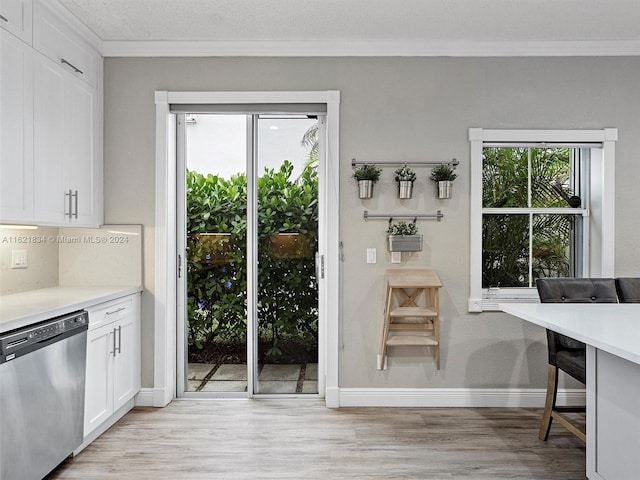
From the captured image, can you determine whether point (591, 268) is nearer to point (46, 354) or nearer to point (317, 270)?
point (317, 270)

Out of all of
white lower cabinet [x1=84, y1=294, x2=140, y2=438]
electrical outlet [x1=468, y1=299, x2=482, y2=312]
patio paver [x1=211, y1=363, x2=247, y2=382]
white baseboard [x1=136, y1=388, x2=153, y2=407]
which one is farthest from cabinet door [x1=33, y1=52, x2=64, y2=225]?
electrical outlet [x1=468, y1=299, x2=482, y2=312]

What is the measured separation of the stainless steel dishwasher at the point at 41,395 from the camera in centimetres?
203

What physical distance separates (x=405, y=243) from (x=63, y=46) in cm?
251

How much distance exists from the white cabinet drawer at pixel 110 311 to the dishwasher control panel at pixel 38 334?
13 cm

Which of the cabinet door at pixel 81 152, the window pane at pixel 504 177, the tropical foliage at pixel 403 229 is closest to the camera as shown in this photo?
the cabinet door at pixel 81 152

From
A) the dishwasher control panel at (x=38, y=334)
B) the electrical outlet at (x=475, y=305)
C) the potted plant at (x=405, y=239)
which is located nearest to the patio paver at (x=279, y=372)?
the potted plant at (x=405, y=239)

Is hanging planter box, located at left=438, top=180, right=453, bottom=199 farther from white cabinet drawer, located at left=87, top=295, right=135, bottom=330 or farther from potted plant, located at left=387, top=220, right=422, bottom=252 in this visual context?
white cabinet drawer, located at left=87, top=295, right=135, bottom=330

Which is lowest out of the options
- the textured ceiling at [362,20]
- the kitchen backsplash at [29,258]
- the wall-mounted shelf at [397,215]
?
the kitchen backsplash at [29,258]

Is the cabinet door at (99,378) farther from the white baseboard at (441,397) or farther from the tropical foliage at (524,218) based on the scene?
the tropical foliage at (524,218)

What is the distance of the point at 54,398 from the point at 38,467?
0.99 ft

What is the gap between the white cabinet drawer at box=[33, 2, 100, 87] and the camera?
2752 millimetres

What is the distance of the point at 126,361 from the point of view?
3271 millimetres

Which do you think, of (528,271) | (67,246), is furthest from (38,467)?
(528,271)

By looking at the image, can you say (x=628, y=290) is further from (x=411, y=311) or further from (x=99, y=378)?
(x=99, y=378)
